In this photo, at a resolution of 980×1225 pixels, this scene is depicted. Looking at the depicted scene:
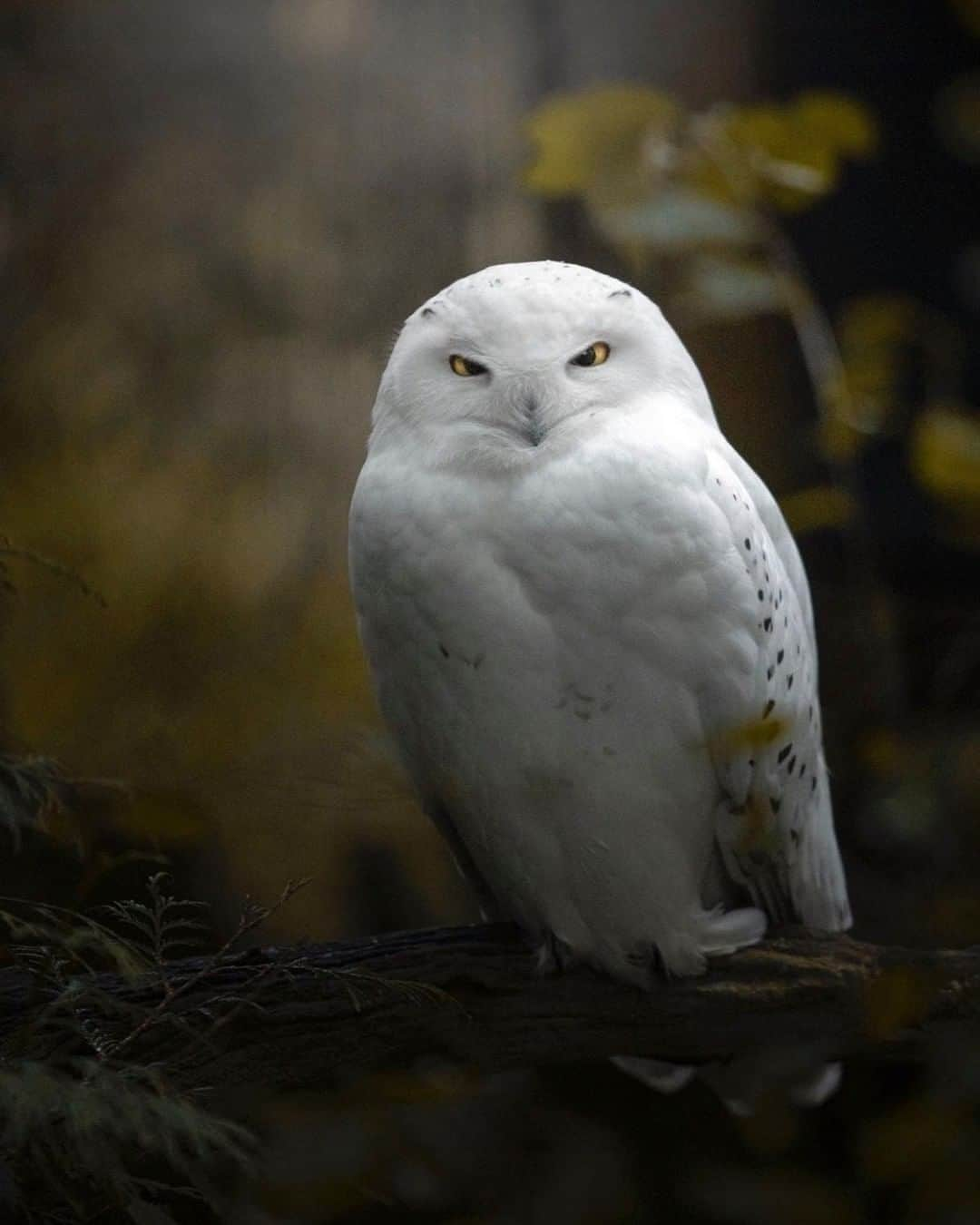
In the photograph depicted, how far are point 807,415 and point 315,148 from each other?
90cm

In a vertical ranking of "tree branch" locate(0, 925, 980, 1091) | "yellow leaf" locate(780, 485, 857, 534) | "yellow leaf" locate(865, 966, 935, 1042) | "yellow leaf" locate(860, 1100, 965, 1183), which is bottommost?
"tree branch" locate(0, 925, 980, 1091)

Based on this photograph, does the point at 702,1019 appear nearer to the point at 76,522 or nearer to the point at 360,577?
the point at 360,577

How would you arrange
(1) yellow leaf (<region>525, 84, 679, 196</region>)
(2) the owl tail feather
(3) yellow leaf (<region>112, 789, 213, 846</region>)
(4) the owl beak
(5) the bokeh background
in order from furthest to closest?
(5) the bokeh background < (2) the owl tail feather < (4) the owl beak < (3) yellow leaf (<region>112, 789, 213, 846</region>) < (1) yellow leaf (<region>525, 84, 679, 196</region>)

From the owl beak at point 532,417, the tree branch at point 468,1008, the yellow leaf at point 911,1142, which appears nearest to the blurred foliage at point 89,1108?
the tree branch at point 468,1008

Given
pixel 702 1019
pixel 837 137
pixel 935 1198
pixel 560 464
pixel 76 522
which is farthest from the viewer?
pixel 76 522

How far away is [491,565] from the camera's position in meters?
1.25

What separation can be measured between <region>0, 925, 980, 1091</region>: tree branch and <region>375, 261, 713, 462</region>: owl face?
49 cm

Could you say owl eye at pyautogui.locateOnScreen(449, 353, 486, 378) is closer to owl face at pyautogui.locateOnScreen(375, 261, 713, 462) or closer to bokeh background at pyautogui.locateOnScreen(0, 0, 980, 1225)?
owl face at pyautogui.locateOnScreen(375, 261, 713, 462)

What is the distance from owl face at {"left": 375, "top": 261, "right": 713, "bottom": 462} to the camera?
1.21m

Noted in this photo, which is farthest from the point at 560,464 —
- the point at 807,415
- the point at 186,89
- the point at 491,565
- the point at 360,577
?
the point at 186,89

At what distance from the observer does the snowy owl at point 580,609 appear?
4.03ft

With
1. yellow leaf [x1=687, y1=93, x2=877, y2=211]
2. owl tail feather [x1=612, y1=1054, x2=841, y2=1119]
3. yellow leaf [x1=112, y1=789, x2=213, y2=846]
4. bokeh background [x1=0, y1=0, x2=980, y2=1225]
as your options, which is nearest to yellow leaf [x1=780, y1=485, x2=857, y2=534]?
yellow leaf [x1=687, y1=93, x2=877, y2=211]

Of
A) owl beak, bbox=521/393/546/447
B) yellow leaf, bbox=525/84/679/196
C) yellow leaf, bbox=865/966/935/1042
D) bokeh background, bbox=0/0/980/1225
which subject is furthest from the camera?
bokeh background, bbox=0/0/980/1225

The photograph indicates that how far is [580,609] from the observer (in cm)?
124
